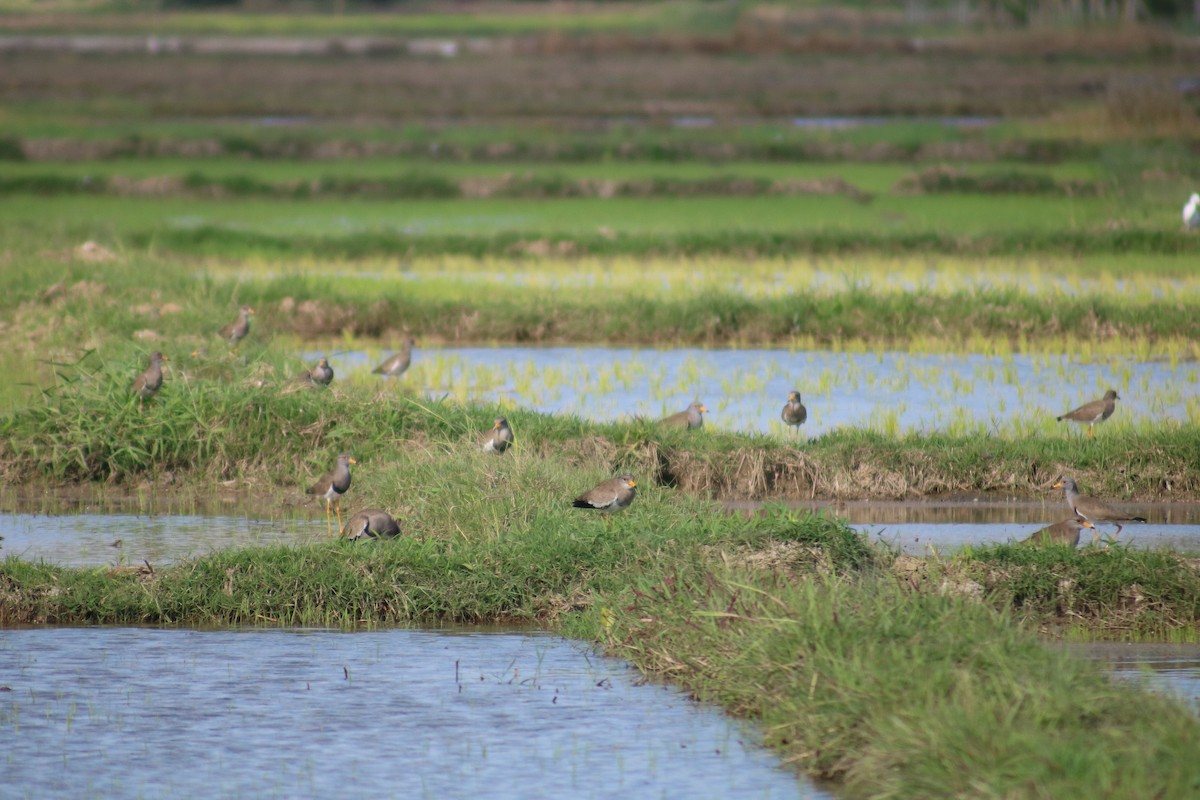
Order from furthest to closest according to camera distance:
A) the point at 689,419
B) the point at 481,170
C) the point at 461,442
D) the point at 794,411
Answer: the point at 481,170
the point at 794,411
the point at 689,419
the point at 461,442

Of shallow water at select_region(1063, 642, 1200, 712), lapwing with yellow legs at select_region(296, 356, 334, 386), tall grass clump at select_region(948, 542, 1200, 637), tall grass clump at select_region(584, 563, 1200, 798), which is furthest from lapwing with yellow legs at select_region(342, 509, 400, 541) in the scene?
shallow water at select_region(1063, 642, 1200, 712)

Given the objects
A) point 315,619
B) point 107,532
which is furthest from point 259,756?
point 107,532

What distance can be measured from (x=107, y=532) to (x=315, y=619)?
2.59m

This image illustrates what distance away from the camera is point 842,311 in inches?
736

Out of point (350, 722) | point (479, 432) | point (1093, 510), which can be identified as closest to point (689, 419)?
point (479, 432)

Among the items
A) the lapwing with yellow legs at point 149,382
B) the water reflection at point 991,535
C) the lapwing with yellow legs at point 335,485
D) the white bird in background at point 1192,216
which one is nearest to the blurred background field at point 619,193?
the white bird in background at point 1192,216

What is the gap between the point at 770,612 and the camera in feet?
23.6

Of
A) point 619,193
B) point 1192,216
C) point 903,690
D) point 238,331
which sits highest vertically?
point 1192,216

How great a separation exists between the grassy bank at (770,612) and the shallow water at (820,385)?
3906 mm

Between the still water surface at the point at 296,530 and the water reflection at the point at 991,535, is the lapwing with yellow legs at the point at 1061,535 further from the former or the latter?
the still water surface at the point at 296,530

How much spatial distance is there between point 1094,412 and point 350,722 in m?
7.46

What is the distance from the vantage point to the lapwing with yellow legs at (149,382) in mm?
11938

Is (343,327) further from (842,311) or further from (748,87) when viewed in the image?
(748,87)

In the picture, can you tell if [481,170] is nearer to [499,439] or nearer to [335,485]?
[499,439]
